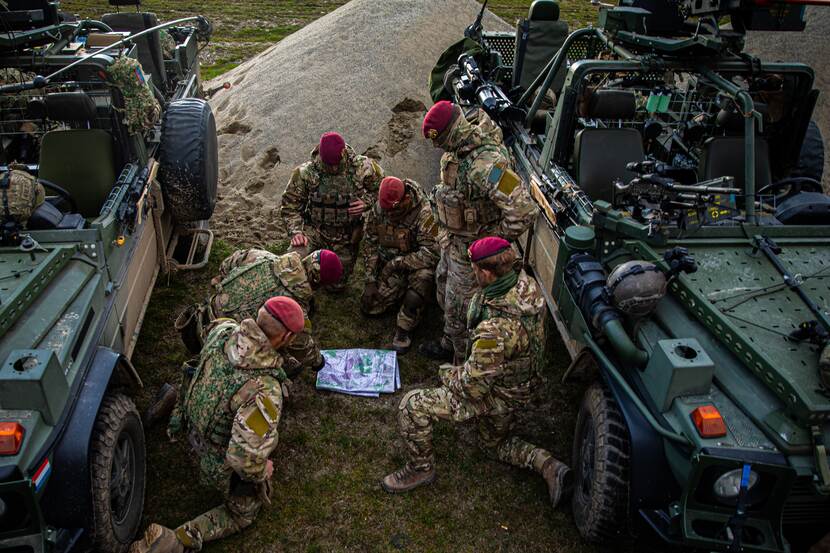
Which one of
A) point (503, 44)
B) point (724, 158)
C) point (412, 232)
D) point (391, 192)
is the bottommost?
point (412, 232)

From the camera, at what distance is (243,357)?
3393 millimetres

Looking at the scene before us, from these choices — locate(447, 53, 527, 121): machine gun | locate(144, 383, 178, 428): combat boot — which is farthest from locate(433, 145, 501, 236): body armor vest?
locate(144, 383, 178, 428): combat boot

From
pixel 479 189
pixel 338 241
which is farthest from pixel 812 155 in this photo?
pixel 338 241

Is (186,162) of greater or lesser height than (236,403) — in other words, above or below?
above

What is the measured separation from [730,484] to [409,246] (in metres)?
3.14

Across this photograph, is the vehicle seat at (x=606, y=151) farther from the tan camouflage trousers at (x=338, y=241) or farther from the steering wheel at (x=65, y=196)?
the steering wheel at (x=65, y=196)

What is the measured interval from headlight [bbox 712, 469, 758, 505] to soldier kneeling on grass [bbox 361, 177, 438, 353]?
283 cm

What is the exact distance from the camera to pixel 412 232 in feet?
17.9

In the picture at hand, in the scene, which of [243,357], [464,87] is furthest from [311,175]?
[243,357]

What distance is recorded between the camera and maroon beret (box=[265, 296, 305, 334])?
3383 mm

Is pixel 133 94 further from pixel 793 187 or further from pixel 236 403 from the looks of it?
pixel 793 187

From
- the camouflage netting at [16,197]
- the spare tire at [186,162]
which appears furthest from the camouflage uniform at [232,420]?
the spare tire at [186,162]

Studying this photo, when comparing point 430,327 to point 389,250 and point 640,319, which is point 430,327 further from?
point 640,319

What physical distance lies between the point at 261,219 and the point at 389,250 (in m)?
2.08
